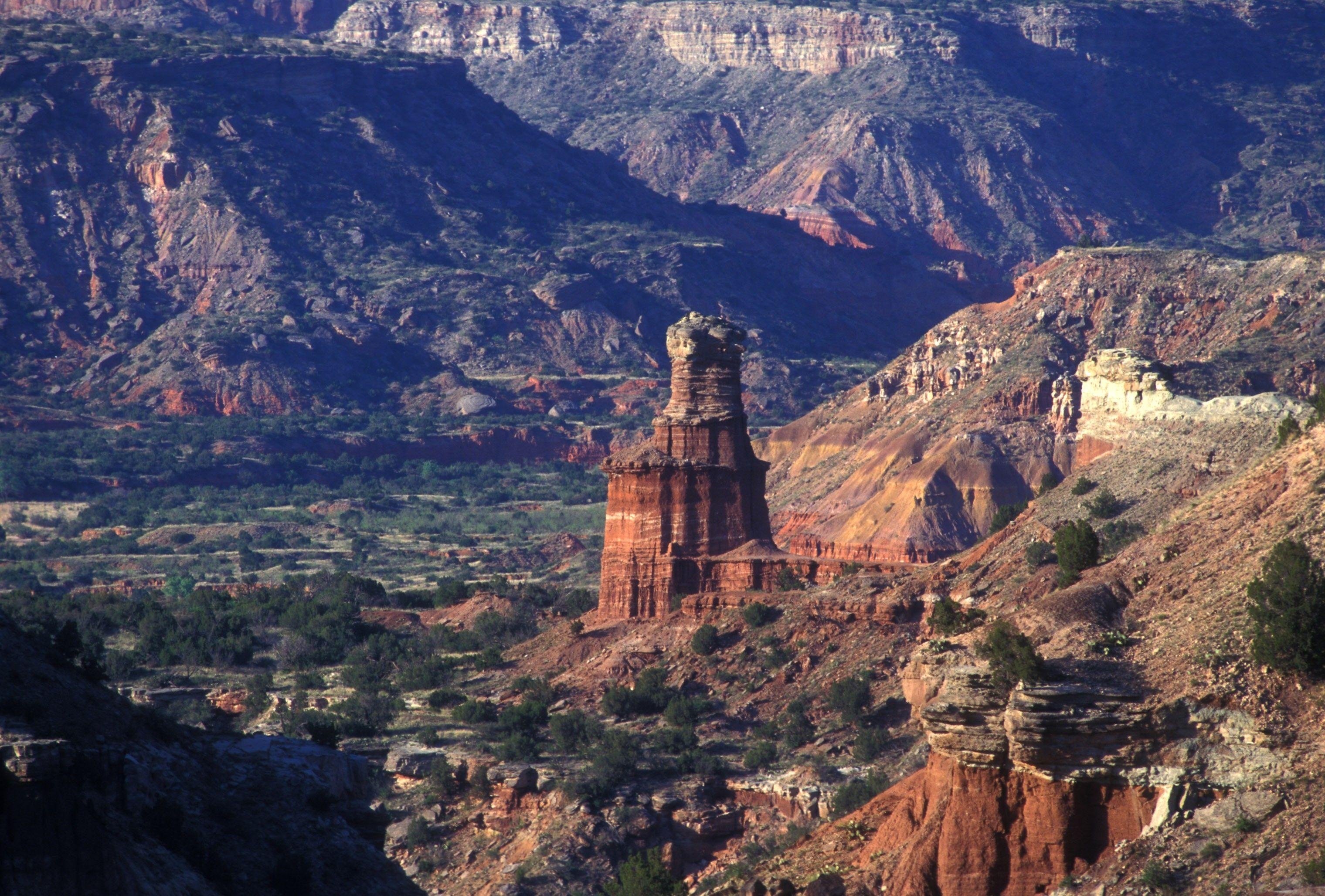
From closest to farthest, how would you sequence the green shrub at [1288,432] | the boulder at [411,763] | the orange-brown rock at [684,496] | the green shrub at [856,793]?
the green shrub at [1288,432]
the green shrub at [856,793]
the boulder at [411,763]
the orange-brown rock at [684,496]

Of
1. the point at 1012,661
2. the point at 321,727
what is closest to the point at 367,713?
the point at 321,727

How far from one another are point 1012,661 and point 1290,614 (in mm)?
3424

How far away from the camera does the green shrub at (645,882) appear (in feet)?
124

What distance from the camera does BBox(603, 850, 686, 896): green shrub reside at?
3781cm

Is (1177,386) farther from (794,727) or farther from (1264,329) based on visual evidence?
(794,727)

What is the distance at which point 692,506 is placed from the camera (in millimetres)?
65938

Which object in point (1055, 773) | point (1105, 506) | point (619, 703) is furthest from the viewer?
point (619, 703)

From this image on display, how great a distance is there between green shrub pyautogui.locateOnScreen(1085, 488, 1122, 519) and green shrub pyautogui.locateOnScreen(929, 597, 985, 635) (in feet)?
12.9

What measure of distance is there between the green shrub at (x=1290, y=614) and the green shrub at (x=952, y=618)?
28.8 ft

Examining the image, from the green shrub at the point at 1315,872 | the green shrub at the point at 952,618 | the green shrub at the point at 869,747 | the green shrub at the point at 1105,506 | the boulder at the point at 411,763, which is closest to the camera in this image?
the green shrub at the point at 1315,872

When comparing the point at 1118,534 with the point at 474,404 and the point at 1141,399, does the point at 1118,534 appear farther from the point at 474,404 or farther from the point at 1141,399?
the point at 474,404

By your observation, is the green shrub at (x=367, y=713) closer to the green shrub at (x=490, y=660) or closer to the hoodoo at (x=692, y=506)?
the green shrub at (x=490, y=660)

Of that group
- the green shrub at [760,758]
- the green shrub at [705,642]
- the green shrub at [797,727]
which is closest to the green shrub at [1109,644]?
the green shrub at [760,758]

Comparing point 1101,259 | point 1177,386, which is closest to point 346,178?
point 1101,259
